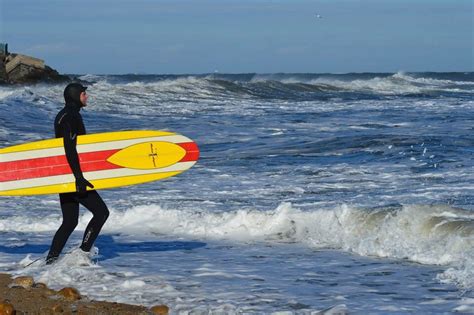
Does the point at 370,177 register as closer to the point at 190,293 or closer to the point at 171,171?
the point at 171,171

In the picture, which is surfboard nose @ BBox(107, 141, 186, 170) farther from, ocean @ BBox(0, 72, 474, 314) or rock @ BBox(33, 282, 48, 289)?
rock @ BBox(33, 282, 48, 289)

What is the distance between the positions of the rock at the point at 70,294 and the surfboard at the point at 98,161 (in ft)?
3.46

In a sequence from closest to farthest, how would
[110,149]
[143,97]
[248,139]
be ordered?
1. [110,149]
2. [248,139]
3. [143,97]

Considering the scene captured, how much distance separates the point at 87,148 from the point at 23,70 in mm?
39321

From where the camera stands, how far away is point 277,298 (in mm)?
5719

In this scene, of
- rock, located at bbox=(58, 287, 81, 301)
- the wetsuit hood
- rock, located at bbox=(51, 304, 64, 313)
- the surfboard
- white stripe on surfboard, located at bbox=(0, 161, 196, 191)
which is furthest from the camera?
the surfboard

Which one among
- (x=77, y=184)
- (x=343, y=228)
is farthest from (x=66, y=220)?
(x=343, y=228)

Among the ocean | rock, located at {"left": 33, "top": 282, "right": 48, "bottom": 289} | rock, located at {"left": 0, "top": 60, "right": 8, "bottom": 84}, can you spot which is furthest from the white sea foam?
rock, located at {"left": 0, "top": 60, "right": 8, "bottom": 84}

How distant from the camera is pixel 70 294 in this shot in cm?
560

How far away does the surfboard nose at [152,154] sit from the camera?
7.41 m

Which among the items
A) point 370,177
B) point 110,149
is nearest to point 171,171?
point 110,149

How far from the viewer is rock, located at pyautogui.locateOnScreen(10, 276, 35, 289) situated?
587 cm

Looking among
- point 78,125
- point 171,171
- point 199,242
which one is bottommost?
point 199,242

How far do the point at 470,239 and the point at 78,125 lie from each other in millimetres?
3612
